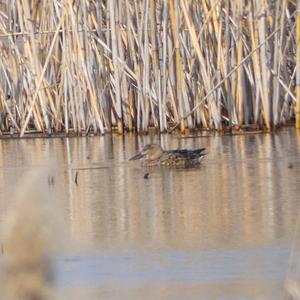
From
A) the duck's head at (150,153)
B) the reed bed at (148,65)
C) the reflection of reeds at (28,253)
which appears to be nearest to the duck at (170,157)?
the duck's head at (150,153)

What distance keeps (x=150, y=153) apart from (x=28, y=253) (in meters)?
5.46

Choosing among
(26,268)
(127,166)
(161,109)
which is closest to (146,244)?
(26,268)

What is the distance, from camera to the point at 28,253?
5121mm

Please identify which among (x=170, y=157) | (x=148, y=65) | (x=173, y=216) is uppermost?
(x=148, y=65)

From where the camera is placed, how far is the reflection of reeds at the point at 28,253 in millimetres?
5059

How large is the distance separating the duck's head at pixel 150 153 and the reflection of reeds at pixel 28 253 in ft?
17.2

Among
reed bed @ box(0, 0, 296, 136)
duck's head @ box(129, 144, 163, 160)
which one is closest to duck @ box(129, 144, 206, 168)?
duck's head @ box(129, 144, 163, 160)

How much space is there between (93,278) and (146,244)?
2.73 feet

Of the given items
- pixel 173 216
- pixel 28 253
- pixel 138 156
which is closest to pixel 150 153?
pixel 138 156

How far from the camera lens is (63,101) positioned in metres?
13.4

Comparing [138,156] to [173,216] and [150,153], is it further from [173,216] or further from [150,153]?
[173,216]

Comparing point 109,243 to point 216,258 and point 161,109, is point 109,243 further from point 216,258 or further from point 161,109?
point 161,109

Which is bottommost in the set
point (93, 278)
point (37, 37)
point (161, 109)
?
point (93, 278)

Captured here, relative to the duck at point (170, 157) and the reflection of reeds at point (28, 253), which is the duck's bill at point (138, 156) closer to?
the duck at point (170, 157)
